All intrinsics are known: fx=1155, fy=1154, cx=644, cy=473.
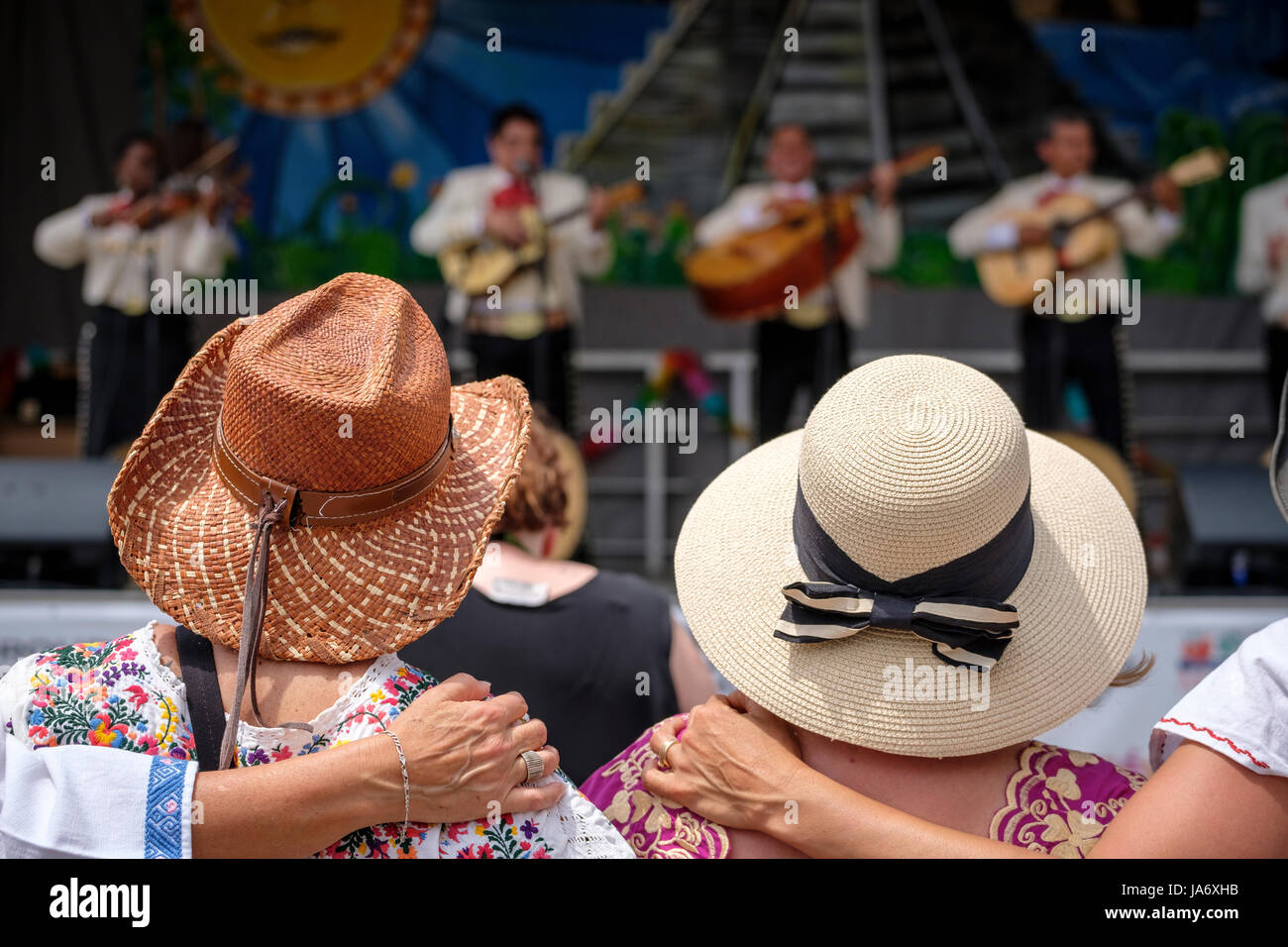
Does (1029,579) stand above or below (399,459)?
below

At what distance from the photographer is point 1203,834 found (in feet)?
3.37

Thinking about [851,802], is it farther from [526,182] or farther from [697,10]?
[697,10]

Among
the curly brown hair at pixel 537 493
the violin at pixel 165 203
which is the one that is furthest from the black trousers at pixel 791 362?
the curly brown hair at pixel 537 493

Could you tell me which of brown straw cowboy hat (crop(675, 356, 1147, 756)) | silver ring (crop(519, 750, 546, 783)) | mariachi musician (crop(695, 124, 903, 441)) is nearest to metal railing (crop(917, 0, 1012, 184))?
mariachi musician (crop(695, 124, 903, 441))

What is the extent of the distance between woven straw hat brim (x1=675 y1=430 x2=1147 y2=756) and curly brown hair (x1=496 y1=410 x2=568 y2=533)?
66cm

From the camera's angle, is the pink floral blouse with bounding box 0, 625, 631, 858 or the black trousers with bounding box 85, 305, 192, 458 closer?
the pink floral blouse with bounding box 0, 625, 631, 858

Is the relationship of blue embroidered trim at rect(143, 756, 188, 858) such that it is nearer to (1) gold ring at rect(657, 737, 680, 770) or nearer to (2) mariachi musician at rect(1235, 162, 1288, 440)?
(1) gold ring at rect(657, 737, 680, 770)

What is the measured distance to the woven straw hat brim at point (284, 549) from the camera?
116cm

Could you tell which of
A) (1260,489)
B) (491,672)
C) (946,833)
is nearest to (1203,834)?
(946,833)

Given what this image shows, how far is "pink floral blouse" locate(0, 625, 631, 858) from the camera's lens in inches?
42.1

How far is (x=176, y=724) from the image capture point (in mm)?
1105

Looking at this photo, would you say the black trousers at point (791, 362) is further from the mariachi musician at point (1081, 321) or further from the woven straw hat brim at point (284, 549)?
the woven straw hat brim at point (284, 549)

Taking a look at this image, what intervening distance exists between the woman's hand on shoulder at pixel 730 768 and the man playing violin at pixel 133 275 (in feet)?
14.6
